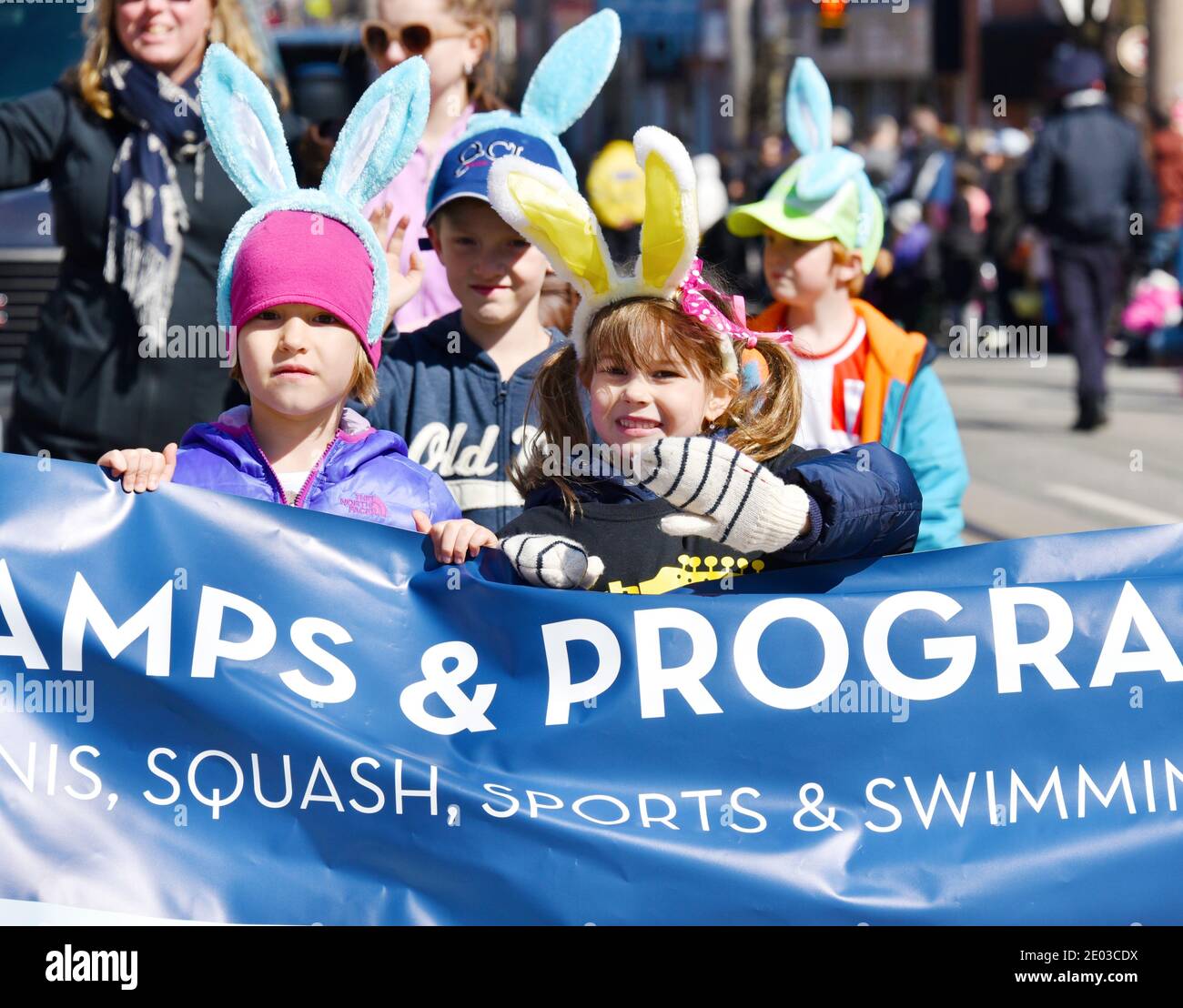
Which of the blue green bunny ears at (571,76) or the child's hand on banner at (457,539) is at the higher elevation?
the blue green bunny ears at (571,76)

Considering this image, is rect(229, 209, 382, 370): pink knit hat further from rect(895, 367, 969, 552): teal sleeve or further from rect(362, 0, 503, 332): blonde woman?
rect(895, 367, 969, 552): teal sleeve

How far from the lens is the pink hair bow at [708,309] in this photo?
384 centimetres

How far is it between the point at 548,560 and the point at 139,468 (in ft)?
2.58

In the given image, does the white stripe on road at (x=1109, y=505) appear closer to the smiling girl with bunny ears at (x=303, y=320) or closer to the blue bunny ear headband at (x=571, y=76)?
the blue bunny ear headband at (x=571, y=76)

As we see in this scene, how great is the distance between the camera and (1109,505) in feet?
33.3

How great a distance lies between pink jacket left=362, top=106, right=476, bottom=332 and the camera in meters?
5.29

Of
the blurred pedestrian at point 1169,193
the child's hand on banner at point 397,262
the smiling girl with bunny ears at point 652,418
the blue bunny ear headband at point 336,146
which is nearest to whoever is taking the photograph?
the smiling girl with bunny ears at point 652,418

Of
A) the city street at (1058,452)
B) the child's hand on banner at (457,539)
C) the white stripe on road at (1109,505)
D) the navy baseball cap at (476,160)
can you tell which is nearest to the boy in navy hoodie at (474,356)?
the navy baseball cap at (476,160)

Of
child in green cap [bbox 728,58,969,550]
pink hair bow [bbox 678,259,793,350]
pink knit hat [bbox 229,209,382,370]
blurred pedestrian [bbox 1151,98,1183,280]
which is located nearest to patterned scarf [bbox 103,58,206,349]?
pink knit hat [bbox 229,209,382,370]

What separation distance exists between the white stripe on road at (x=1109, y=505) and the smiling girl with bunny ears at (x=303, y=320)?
19.8 ft

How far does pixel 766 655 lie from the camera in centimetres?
358

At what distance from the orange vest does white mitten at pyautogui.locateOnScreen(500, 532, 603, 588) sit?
1.66 meters

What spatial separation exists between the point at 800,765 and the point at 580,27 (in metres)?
2.35

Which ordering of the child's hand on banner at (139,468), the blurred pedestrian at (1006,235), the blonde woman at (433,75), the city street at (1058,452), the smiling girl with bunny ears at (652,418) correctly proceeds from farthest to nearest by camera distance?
the blurred pedestrian at (1006,235), the city street at (1058,452), the blonde woman at (433,75), the child's hand on banner at (139,468), the smiling girl with bunny ears at (652,418)
